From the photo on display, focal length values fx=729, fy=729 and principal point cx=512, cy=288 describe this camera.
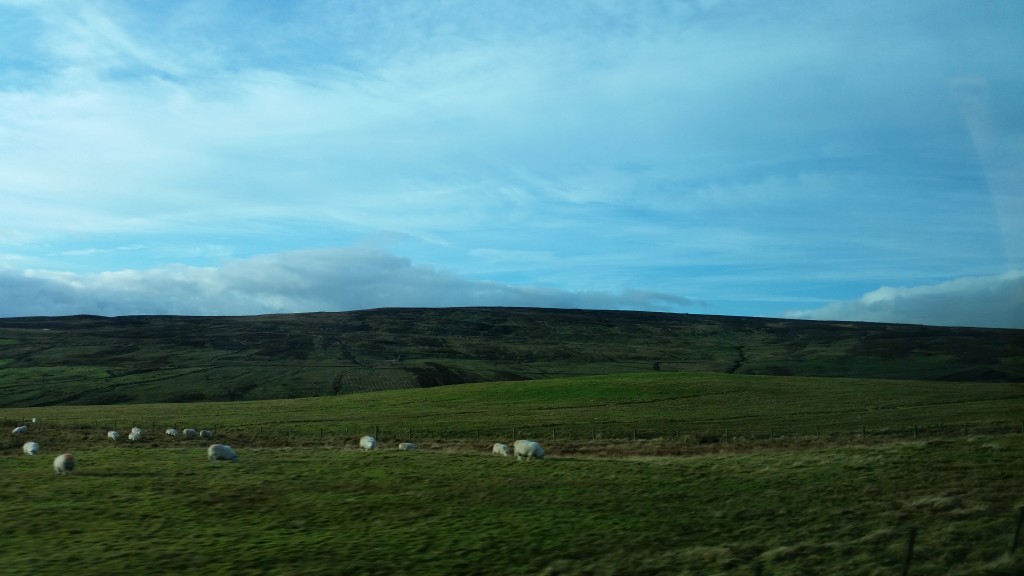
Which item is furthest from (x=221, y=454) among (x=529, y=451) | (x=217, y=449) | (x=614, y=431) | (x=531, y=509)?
(x=614, y=431)

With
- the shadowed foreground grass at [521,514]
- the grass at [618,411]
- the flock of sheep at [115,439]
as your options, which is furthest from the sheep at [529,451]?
the grass at [618,411]

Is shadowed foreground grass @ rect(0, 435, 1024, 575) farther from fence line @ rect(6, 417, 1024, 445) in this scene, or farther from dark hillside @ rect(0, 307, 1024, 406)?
dark hillside @ rect(0, 307, 1024, 406)

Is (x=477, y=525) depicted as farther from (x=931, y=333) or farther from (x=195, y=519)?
(x=931, y=333)

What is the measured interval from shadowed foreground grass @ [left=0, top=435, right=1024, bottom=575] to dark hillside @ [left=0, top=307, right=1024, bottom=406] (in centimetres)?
7972

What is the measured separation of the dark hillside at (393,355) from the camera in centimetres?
11181

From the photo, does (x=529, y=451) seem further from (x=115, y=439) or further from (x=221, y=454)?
(x=115, y=439)

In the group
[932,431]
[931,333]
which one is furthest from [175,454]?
[931,333]

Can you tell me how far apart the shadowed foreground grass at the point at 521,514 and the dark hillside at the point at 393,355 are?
262ft

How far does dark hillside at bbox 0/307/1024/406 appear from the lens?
11181 cm

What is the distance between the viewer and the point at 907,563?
50.2 ft

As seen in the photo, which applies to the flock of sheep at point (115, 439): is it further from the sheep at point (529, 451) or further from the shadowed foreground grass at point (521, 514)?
the sheep at point (529, 451)

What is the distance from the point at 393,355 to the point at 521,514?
5290 inches

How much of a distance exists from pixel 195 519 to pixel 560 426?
120 feet

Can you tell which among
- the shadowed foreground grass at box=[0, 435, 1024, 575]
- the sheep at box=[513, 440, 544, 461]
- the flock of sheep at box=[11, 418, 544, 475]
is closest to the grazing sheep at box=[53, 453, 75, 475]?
the flock of sheep at box=[11, 418, 544, 475]
